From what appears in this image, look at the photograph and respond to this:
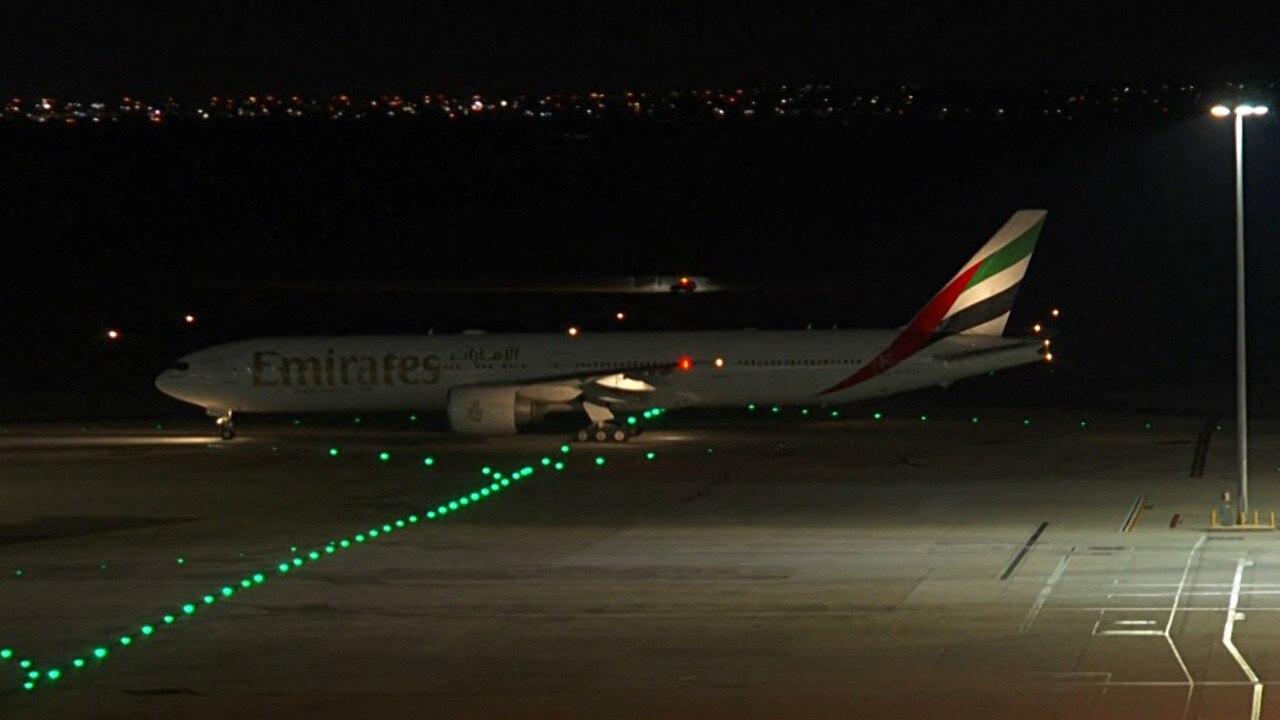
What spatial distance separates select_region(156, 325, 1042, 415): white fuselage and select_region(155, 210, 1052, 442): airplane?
3cm

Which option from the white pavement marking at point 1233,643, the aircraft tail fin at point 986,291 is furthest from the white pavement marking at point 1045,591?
the aircraft tail fin at point 986,291

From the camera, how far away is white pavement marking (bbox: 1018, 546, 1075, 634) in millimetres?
20320

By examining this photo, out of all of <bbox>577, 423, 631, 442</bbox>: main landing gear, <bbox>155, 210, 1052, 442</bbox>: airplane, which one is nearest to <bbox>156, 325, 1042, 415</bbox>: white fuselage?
<bbox>155, 210, 1052, 442</bbox>: airplane

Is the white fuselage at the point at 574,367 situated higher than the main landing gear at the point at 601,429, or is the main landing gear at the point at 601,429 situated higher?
the white fuselage at the point at 574,367

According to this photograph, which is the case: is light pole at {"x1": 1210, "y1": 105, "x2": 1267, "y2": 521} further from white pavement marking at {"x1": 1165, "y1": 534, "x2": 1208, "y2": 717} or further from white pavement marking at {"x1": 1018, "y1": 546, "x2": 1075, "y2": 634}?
white pavement marking at {"x1": 1018, "y1": 546, "x2": 1075, "y2": 634}

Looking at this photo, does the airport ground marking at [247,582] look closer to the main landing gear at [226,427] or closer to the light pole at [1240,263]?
the main landing gear at [226,427]

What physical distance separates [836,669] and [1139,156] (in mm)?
172144

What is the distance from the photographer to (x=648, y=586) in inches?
919

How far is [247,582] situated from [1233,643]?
1212 centimetres

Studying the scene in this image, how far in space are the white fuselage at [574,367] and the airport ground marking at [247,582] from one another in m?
9.20

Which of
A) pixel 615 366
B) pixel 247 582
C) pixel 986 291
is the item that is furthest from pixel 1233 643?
pixel 615 366

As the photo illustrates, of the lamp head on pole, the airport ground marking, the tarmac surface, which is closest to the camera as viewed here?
the tarmac surface

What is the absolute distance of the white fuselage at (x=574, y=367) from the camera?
49844 millimetres

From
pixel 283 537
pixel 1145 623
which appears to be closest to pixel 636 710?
pixel 1145 623
